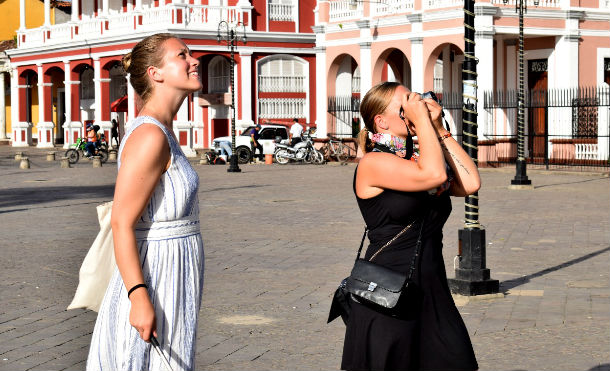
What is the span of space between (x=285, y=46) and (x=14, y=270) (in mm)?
34980

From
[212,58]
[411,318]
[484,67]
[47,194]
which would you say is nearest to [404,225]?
[411,318]

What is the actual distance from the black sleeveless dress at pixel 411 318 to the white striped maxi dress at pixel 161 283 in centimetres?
80

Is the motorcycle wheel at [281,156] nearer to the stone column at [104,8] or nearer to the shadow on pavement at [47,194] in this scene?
the shadow on pavement at [47,194]

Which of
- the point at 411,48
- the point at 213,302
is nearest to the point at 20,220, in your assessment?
the point at 213,302

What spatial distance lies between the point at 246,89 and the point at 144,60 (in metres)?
40.1

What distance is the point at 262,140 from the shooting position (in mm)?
37000

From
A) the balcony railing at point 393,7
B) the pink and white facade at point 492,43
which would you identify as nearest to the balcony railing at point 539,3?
the pink and white facade at point 492,43

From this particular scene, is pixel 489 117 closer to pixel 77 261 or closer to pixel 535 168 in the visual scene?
pixel 535 168

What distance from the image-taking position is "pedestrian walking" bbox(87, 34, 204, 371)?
144 inches

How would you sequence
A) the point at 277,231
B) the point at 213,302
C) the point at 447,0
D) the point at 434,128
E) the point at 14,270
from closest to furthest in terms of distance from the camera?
the point at 434,128
the point at 213,302
the point at 14,270
the point at 277,231
the point at 447,0

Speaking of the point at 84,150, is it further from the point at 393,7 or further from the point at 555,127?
the point at 555,127

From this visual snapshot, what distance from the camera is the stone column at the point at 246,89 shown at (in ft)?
143

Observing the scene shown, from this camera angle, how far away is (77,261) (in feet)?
38.5

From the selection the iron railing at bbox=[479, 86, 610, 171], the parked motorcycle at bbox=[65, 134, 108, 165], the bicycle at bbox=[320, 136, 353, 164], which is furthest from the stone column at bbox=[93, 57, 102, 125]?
the iron railing at bbox=[479, 86, 610, 171]
